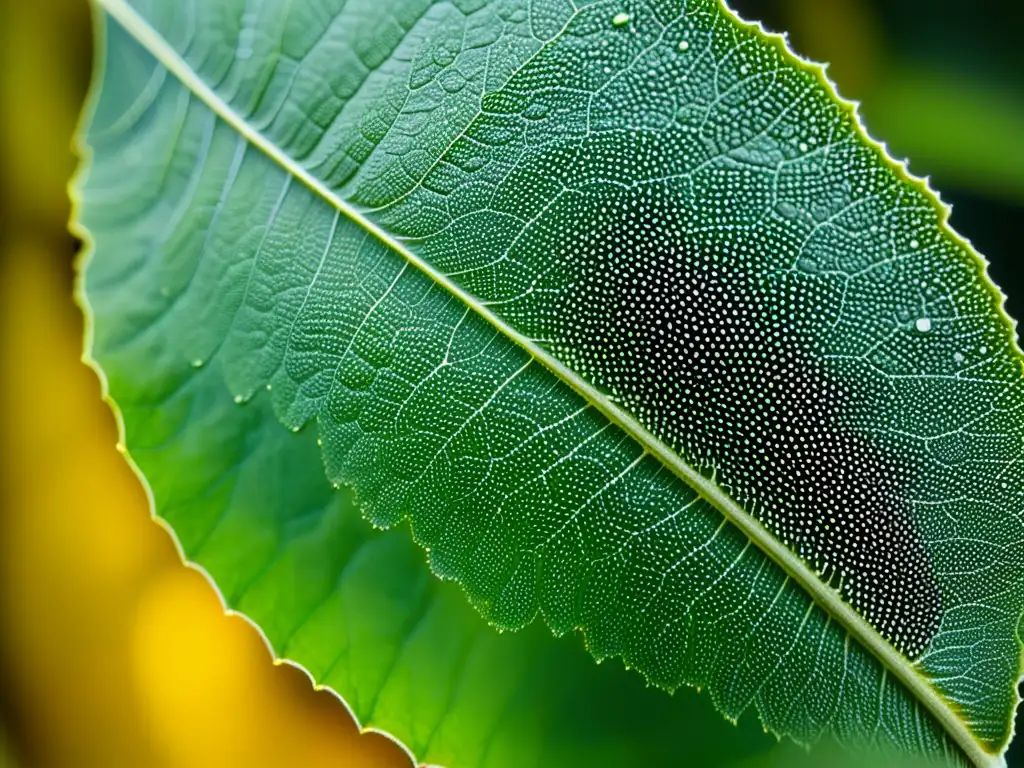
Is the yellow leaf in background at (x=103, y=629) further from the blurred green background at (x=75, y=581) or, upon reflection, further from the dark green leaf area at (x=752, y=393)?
the dark green leaf area at (x=752, y=393)

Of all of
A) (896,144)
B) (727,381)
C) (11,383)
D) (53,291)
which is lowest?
(11,383)

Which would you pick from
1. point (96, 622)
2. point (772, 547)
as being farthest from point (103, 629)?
point (772, 547)

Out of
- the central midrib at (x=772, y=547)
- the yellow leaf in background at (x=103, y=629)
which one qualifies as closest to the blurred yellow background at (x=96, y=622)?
the yellow leaf in background at (x=103, y=629)

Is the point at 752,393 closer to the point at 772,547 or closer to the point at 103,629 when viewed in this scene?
the point at 772,547

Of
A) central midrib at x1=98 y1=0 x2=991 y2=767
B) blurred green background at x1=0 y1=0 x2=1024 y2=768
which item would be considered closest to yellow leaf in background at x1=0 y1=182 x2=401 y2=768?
blurred green background at x1=0 y1=0 x2=1024 y2=768

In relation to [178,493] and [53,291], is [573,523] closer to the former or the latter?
[178,493]

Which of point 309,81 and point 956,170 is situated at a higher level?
point 956,170

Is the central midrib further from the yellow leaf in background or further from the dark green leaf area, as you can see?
the yellow leaf in background

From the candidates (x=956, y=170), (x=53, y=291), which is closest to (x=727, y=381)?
(x=956, y=170)

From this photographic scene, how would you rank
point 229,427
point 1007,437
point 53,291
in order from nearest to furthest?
1. point 1007,437
2. point 229,427
3. point 53,291
